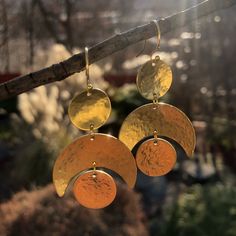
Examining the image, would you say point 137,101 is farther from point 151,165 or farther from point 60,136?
point 151,165

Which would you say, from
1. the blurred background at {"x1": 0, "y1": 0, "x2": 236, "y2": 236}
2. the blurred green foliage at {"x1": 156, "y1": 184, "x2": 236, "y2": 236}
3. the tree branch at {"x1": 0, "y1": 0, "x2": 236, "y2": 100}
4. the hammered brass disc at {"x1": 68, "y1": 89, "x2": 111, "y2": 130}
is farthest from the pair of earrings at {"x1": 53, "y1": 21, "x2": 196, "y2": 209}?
the blurred green foliage at {"x1": 156, "y1": 184, "x2": 236, "y2": 236}

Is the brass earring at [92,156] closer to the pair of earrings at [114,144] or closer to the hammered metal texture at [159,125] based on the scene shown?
the pair of earrings at [114,144]

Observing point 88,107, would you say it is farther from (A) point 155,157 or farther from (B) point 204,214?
(B) point 204,214

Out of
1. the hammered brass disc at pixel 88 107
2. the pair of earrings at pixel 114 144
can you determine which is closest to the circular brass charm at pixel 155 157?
the pair of earrings at pixel 114 144

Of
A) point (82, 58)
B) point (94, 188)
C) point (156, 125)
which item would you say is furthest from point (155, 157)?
point (82, 58)

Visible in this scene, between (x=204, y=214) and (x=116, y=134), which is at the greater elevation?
(x=116, y=134)

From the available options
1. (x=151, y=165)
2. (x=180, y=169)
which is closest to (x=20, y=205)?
(x=151, y=165)

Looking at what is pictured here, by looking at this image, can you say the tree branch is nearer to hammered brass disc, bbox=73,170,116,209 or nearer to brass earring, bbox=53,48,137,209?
brass earring, bbox=53,48,137,209
